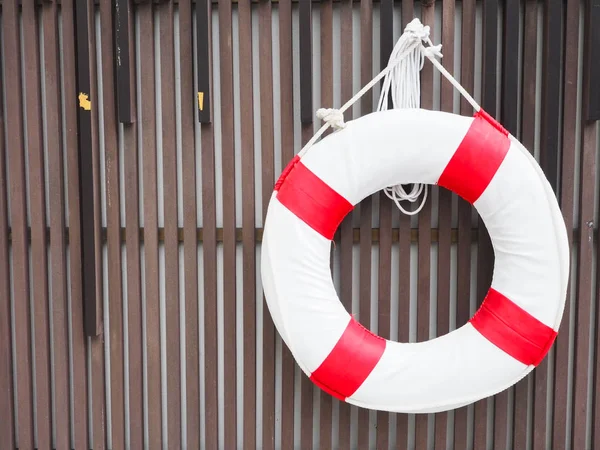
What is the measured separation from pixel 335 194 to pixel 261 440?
0.85 m

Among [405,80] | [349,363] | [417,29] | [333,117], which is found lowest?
[349,363]

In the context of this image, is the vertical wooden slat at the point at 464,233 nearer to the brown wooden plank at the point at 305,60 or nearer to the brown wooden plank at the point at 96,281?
the brown wooden plank at the point at 305,60

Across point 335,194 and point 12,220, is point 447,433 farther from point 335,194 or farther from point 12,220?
point 12,220

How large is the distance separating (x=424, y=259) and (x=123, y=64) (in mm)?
1057

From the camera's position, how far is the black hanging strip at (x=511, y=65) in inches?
50.8

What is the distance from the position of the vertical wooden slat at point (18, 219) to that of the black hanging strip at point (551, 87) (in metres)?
1.57

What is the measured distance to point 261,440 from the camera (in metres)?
1.50

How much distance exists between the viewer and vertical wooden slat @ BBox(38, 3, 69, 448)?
4.68 feet

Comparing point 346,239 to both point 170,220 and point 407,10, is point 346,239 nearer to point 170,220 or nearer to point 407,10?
point 170,220

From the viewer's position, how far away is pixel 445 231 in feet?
4.50

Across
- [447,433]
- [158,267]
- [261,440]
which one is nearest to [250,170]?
[158,267]

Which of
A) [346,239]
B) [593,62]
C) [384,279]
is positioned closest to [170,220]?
[346,239]

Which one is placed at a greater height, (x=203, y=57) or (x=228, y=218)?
(x=203, y=57)

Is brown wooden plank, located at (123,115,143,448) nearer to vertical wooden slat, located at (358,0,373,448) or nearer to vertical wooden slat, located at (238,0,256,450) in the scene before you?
vertical wooden slat, located at (238,0,256,450)
